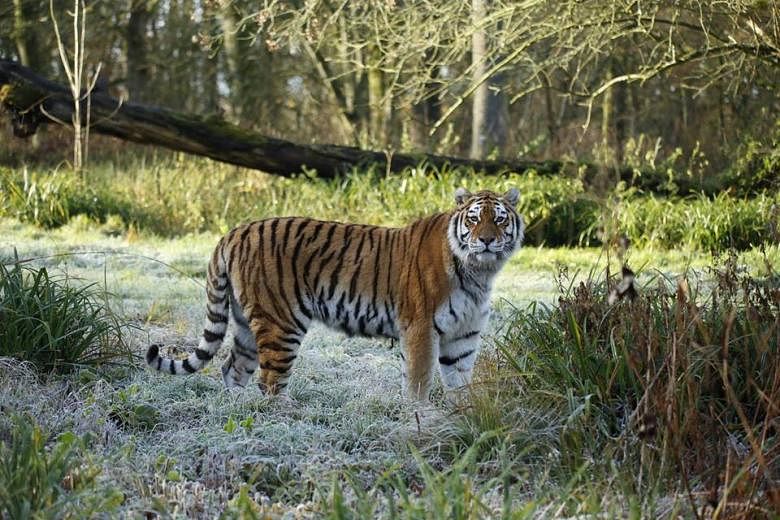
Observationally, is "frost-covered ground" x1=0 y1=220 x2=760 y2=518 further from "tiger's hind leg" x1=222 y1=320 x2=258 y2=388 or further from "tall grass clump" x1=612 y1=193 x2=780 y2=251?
"tall grass clump" x1=612 y1=193 x2=780 y2=251

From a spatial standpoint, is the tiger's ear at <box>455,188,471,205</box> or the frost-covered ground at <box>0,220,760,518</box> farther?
the tiger's ear at <box>455,188,471,205</box>

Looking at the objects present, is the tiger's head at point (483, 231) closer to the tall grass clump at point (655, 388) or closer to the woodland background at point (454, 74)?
the tall grass clump at point (655, 388)

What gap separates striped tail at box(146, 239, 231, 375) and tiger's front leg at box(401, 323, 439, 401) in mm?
1120

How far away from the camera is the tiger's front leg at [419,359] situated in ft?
18.9

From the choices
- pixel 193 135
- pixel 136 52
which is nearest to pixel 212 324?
pixel 193 135

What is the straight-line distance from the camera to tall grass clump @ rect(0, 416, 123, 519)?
3523mm

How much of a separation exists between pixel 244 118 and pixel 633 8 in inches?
543

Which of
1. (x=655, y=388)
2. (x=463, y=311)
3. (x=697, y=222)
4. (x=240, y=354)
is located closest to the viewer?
(x=655, y=388)

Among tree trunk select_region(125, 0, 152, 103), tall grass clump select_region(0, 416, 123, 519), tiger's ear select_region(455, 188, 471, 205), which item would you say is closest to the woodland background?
tree trunk select_region(125, 0, 152, 103)

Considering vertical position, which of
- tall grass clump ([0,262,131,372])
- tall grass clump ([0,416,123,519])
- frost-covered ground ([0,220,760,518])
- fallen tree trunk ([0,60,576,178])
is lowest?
frost-covered ground ([0,220,760,518])

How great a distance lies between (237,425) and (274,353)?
2.84ft

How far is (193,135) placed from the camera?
13.6 m

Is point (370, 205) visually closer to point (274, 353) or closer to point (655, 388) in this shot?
point (274, 353)

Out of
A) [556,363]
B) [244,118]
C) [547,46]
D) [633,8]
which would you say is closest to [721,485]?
[556,363]
